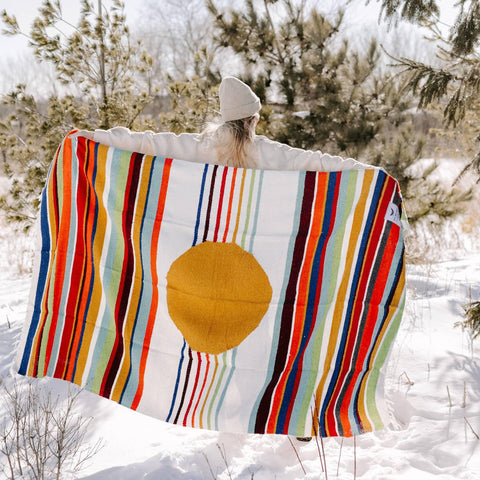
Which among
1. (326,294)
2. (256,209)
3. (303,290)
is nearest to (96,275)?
(256,209)

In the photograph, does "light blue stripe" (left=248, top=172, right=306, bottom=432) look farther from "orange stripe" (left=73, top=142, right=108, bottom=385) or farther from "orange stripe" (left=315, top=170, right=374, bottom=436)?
"orange stripe" (left=73, top=142, right=108, bottom=385)

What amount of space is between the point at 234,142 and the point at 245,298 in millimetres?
734

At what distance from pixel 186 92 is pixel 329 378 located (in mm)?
3001

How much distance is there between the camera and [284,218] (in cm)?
226

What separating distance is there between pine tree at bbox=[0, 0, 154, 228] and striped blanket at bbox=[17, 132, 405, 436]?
6.99 ft

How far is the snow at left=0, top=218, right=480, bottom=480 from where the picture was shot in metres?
2.13

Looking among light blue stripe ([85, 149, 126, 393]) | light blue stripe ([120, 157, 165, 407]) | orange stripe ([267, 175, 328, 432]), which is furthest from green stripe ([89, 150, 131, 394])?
orange stripe ([267, 175, 328, 432])

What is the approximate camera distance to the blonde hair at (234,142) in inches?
88.9

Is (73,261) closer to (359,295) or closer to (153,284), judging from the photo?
(153,284)

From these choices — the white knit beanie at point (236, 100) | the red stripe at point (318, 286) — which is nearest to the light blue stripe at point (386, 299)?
the red stripe at point (318, 286)

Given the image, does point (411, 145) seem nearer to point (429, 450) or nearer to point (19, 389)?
point (429, 450)

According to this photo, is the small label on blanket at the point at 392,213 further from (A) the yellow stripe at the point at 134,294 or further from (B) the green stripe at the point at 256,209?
(A) the yellow stripe at the point at 134,294

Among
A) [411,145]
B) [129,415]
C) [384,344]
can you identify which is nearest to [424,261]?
[411,145]

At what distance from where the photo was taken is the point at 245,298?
224cm
